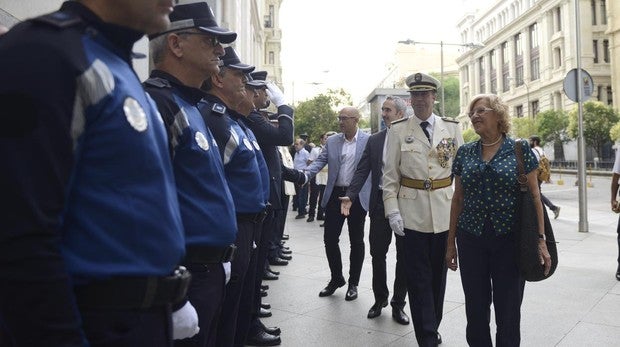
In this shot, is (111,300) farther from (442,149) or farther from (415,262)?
(442,149)

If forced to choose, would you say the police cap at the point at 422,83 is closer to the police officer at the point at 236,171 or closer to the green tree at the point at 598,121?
the police officer at the point at 236,171

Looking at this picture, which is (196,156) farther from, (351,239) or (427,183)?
(351,239)

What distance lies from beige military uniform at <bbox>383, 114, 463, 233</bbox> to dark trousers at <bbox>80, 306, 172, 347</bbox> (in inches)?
124

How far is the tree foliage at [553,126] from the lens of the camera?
55969mm

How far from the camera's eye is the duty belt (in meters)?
4.61

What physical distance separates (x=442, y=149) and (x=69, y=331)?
12.6 ft

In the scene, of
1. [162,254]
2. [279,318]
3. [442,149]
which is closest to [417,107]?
[442,149]

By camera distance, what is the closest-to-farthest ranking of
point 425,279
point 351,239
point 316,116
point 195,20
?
point 195,20 < point 425,279 < point 351,239 < point 316,116

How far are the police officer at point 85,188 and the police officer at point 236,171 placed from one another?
160cm

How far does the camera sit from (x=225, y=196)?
2406 millimetres

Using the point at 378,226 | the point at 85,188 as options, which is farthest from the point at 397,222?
the point at 85,188

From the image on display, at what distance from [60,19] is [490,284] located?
129 inches

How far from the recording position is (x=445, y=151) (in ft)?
15.4

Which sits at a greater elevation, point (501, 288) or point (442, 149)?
point (442, 149)
